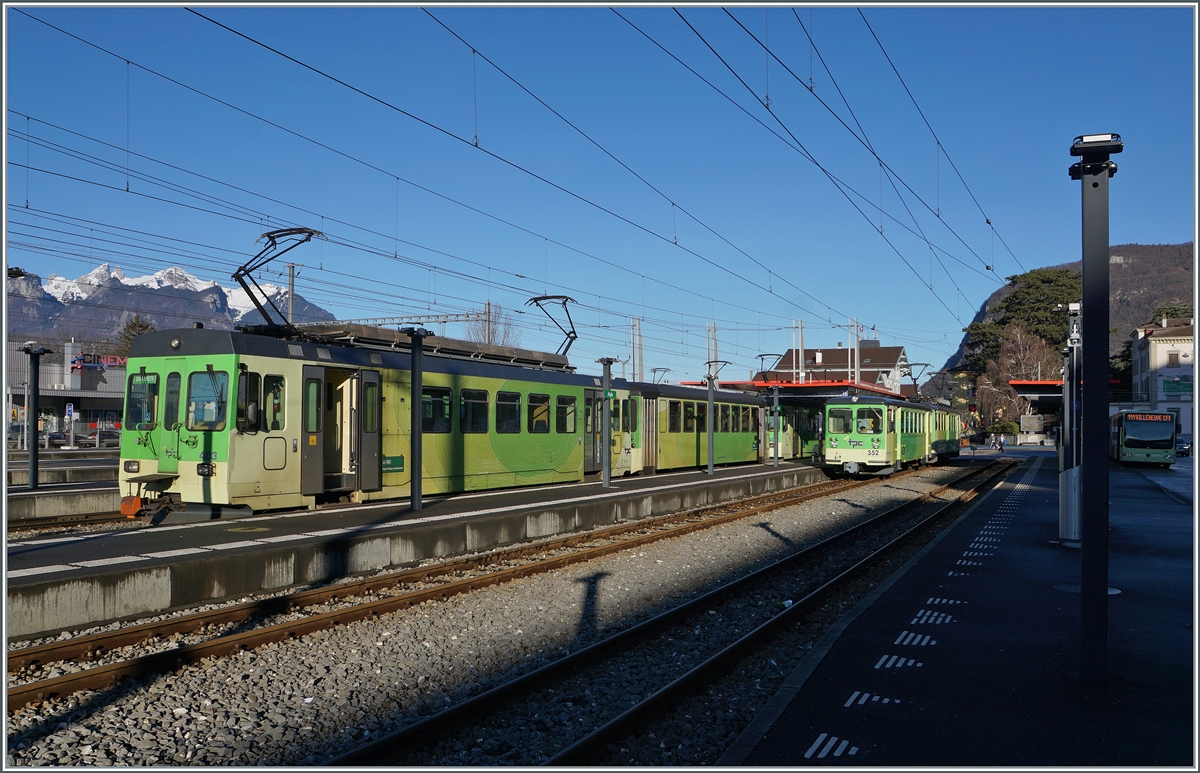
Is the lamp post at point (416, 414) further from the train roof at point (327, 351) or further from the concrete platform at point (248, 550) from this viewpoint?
the train roof at point (327, 351)

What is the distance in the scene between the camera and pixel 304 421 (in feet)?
45.7

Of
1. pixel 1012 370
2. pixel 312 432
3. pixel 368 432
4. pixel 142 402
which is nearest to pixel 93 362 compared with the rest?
pixel 142 402

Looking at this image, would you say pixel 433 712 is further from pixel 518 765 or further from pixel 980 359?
pixel 980 359

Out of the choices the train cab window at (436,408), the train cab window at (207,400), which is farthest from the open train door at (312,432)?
the train cab window at (436,408)

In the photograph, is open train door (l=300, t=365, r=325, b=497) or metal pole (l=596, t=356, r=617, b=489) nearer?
open train door (l=300, t=365, r=325, b=497)

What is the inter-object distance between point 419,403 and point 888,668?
9.51 meters

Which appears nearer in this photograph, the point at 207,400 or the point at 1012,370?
the point at 207,400

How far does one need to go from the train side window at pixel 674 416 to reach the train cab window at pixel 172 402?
16.7 metres

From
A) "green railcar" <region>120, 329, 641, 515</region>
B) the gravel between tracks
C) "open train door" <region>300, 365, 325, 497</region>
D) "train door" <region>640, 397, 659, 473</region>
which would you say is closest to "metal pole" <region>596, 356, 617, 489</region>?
"green railcar" <region>120, 329, 641, 515</region>

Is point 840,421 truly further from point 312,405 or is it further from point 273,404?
point 273,404

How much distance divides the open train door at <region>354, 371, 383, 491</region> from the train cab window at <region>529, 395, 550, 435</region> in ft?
16.0

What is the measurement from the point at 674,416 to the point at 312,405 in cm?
1579

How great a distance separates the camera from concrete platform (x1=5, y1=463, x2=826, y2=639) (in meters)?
8.36

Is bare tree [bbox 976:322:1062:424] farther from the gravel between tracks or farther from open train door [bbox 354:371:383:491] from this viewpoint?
the gravel between tracks
